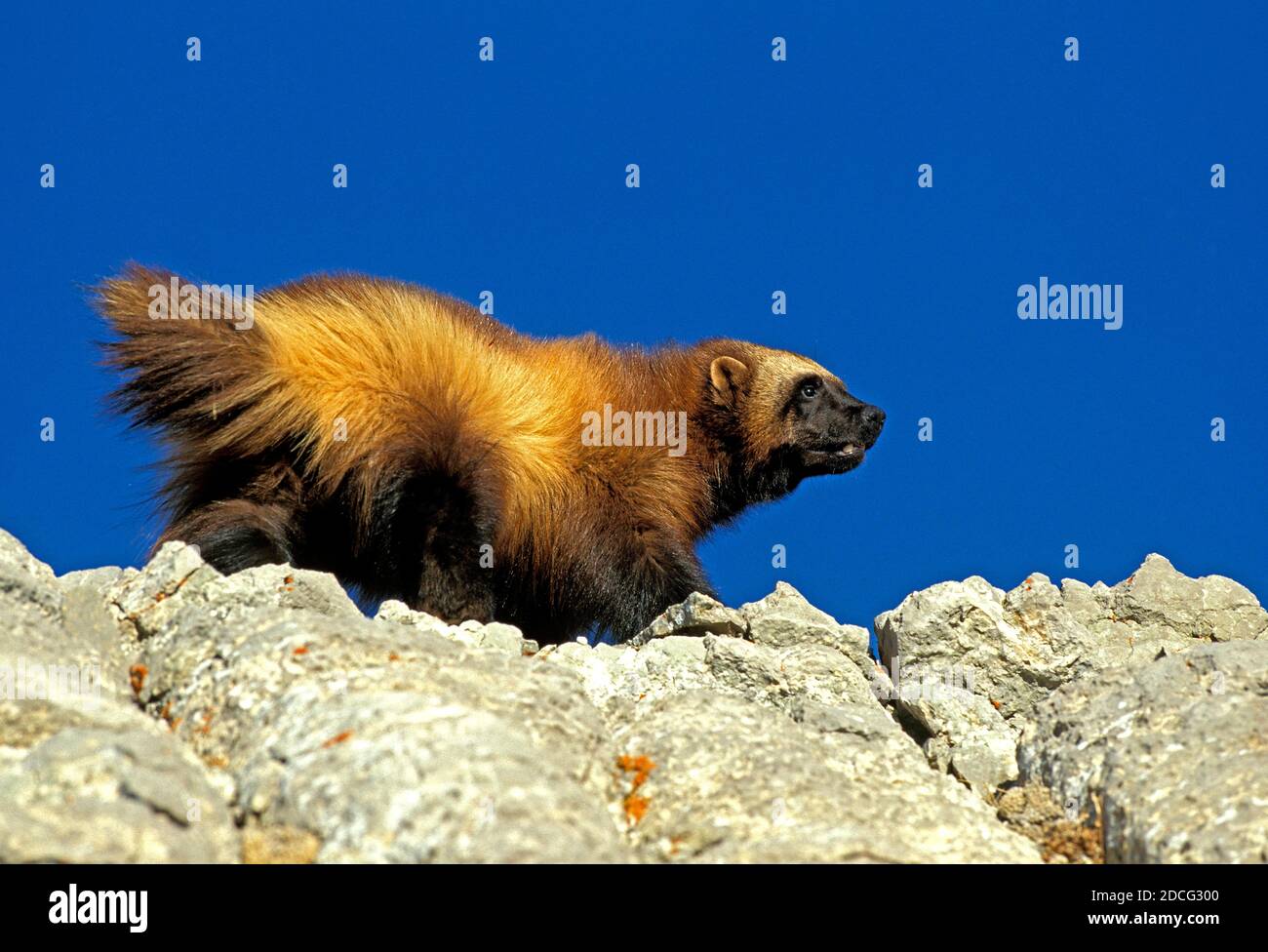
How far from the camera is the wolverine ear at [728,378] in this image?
12.6 m

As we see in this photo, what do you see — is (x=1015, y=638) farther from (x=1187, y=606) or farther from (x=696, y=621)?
(x=696, y=621)

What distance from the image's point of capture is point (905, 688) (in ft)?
27.7

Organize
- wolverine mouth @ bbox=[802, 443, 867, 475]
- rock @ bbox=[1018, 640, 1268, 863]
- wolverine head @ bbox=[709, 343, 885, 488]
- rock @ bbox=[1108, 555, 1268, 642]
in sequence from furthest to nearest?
wolverine mouth @ bbox=[802, 443, 867, 475], wolverine head @ bbox=[709, 343, 885, 488], rock @ bbox=[1108, 555, 1268, 642], rock @ bbox=[1018, 640, 1268, 863]

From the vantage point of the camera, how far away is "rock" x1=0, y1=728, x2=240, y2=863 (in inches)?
169

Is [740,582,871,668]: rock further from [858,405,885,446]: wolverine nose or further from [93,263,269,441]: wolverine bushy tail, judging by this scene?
[858,405,885,446]: wolverine nose

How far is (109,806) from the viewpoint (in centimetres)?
454

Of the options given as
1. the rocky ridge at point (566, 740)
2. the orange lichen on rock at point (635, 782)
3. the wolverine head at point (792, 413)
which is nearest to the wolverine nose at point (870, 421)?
the wolverine head at point (792, 413)

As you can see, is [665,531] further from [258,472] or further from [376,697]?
[376,697]

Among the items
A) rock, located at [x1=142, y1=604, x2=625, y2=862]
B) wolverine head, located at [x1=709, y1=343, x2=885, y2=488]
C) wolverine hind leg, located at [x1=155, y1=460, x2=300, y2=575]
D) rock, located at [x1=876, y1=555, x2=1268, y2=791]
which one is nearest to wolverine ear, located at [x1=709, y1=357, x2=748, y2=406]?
wolverine head, located at [x1=709, y1=343, x2=885, y2=488]

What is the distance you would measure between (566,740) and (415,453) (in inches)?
146

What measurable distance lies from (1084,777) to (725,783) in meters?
1.83

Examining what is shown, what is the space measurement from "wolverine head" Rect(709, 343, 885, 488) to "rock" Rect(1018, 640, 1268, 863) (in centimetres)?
583

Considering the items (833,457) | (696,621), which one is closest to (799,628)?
(696,621)
